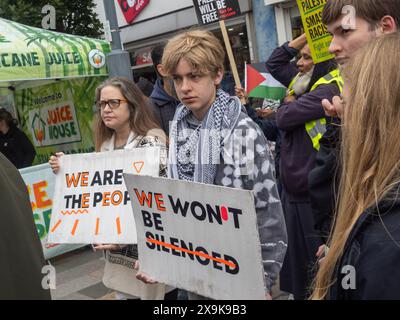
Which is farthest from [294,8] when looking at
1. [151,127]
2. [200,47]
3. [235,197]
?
[235,197]

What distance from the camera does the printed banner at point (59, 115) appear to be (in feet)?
21.0

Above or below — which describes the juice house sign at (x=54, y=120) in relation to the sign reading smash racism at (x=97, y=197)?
above

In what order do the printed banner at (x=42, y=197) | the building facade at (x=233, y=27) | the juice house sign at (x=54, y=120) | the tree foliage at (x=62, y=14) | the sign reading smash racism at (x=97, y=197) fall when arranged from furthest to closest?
the building facade at (x=233, y=27), the tree foliage at (x=62, y=14), the juice house sign at (x=54, y=120), the printed banner at (x=42, y=197), the sign reading smash racism at (x=97, y=197)


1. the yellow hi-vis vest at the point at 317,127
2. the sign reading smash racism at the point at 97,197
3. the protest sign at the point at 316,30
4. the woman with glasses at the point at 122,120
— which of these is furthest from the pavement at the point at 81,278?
the protest sign at the point at 316,30

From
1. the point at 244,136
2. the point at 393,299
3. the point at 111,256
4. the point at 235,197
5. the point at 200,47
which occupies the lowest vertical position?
the point at 111,256

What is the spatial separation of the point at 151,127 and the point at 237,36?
6.66m

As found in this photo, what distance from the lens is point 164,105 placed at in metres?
3.52

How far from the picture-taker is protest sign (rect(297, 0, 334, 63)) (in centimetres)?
274

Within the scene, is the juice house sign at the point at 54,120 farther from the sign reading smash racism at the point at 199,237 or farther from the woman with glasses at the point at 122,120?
the sign reading smash racism at the point at 199,237

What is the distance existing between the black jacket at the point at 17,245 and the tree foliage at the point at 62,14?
6.29m

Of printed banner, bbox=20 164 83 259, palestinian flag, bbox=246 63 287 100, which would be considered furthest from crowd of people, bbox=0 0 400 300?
printed banner, bbox=20 164 83 259

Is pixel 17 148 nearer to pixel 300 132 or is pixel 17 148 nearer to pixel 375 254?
pixel 300 132
